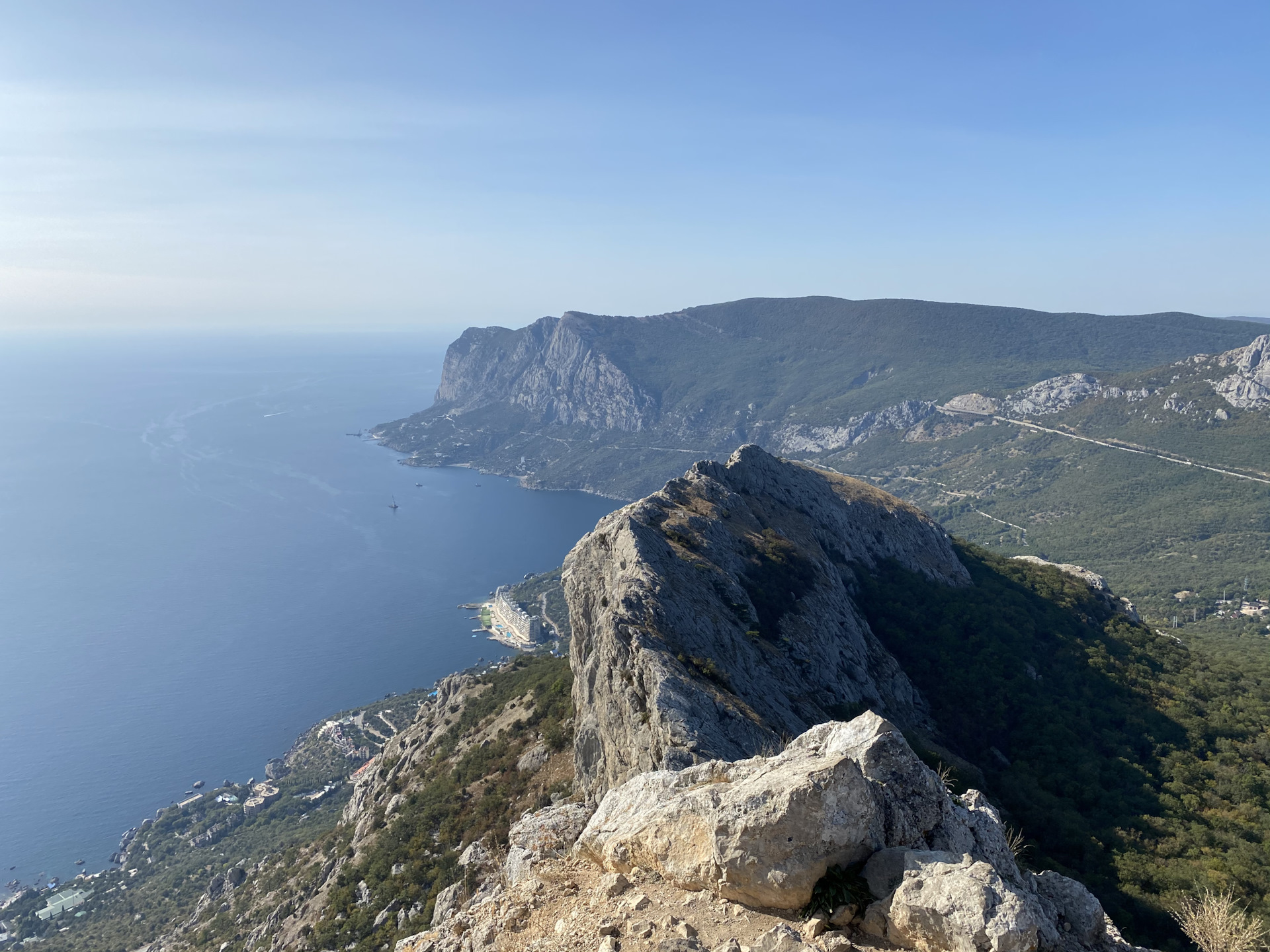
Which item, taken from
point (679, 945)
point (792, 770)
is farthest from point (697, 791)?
point (679, 945)

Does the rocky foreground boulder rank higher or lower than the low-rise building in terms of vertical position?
higher

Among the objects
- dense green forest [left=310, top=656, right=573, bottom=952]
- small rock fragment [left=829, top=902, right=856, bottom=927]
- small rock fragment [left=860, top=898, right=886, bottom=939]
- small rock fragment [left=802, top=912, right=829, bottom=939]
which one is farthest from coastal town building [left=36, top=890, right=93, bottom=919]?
small rock fragment [left=860, top=898, right=886, bottom=939]

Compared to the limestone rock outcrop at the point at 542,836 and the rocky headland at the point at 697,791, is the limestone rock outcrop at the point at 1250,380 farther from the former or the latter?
the limestone rock outcrop at the point at 542,836

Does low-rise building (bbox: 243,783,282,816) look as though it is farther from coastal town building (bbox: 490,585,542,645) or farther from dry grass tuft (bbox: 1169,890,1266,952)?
dry grass tuft (bbox: 1169,890,1266,952)

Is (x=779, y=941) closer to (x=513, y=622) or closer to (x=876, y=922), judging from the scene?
(x=876, y=922)

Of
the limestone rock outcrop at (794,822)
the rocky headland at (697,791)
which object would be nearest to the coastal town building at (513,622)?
the rocky headland at (697,791)

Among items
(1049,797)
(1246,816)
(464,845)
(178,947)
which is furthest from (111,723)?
(1246,816)
